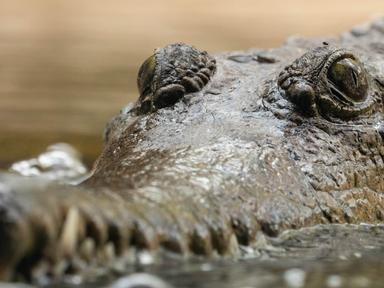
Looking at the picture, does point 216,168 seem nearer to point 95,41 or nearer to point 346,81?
point 346,81

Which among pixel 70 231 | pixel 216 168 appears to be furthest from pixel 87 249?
pixel 216 168

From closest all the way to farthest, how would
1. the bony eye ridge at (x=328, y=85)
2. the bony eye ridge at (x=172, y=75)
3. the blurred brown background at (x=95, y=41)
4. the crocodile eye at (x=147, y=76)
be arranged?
the bony eye ridge at (x=328, y=85)
the bony eye ridge at (x=172, y=75)
the crocodile eye at (x=147, y=76)
the blurred brown background at (x=95, y=41)

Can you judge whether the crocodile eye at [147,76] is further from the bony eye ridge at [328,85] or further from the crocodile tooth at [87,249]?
the crocodile tooth at [87,249]

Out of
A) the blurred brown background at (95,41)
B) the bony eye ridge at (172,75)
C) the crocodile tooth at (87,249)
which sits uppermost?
the blurred brown background at (95,41)

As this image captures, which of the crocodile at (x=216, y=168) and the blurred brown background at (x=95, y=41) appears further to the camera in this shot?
the blurred brown background at (x=95, y=41)

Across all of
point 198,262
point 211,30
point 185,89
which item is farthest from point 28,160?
point 211,30

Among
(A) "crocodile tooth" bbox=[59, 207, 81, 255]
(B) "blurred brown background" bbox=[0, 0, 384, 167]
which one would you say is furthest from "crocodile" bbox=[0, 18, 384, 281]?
(B) "blurred brown background" bbox=[0, 0, 384, 167]

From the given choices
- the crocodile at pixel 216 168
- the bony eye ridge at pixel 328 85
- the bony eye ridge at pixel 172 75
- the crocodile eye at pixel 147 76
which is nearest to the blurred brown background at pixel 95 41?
the crocodile eye at pixel 147 76
